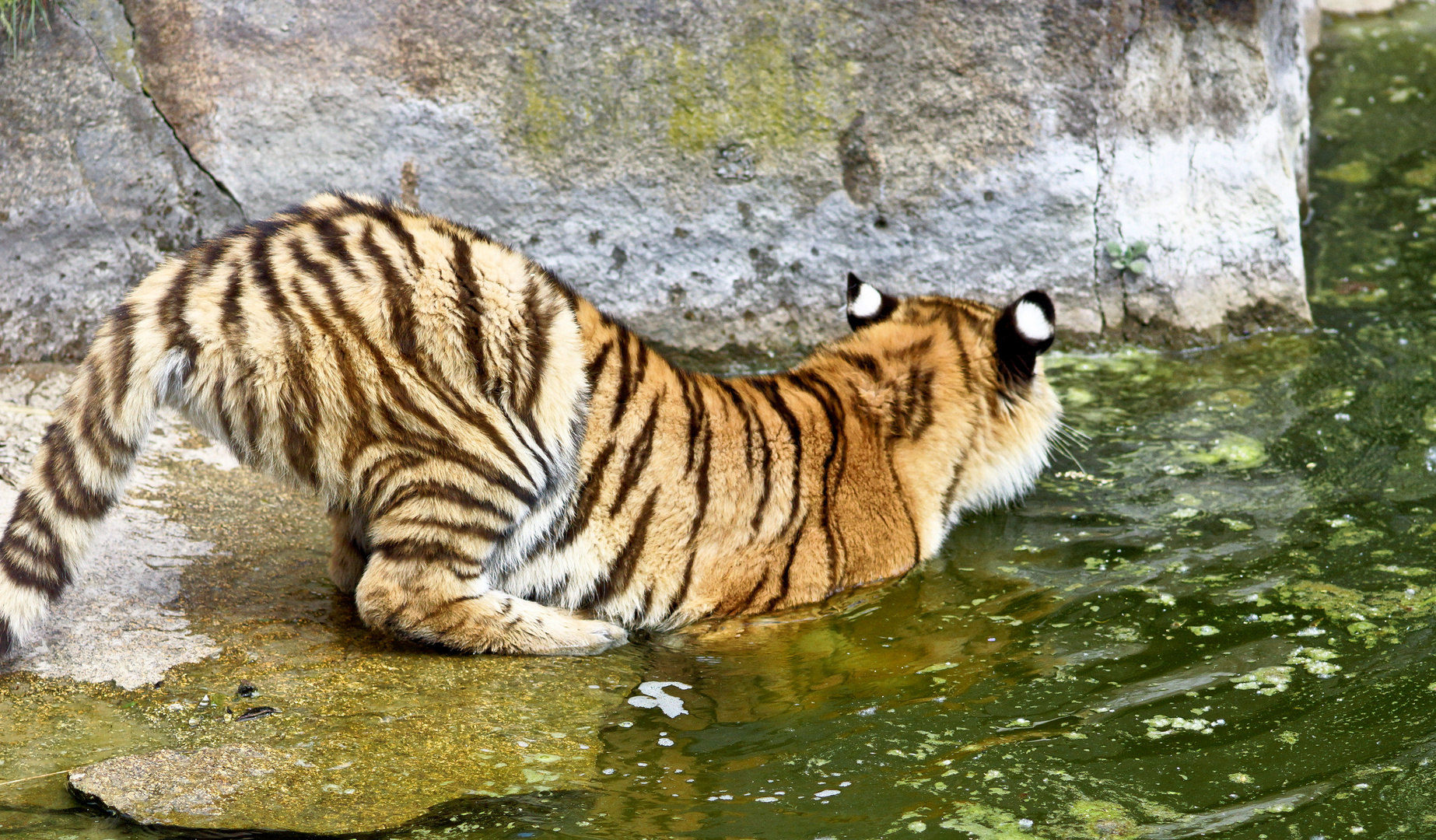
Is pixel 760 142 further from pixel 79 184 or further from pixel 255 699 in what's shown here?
pixel 255 699

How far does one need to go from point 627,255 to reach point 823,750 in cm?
283

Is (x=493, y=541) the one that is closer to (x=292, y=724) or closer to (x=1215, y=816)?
(x=292, y=724)

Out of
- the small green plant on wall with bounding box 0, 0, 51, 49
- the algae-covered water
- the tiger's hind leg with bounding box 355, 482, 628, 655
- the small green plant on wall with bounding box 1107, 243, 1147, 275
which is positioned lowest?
the algae-covered water

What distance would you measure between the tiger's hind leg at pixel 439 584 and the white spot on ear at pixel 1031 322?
5.54 ft

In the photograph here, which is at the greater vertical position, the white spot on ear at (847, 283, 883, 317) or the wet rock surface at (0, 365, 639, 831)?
the white spot on ear at (847, 283, 883, 317)

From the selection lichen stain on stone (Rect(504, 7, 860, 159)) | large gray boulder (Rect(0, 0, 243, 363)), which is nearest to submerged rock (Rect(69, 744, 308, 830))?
large gray boulder (Rect(0, 0, 243, 363))

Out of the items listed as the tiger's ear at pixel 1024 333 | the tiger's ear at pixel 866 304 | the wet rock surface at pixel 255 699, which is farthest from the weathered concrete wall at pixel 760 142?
the wet rock surface at pixel 255 699

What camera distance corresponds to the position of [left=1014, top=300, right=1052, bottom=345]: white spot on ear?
402 cm

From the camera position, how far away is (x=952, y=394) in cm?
416

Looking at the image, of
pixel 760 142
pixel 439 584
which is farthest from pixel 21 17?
pixel 439 584

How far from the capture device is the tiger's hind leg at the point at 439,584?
11.2 ft

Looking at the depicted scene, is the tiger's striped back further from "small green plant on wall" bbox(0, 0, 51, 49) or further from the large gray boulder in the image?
"small green plant on wall" bbox(0, 0, 51, 49)

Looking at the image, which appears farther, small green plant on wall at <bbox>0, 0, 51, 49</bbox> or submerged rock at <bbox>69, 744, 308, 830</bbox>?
small green plant on wall at <bbox>0, 0, 51, 49</bbox>

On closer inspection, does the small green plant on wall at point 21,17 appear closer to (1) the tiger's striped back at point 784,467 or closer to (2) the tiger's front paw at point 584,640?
(1) the tiger's striped back at point 784,467
